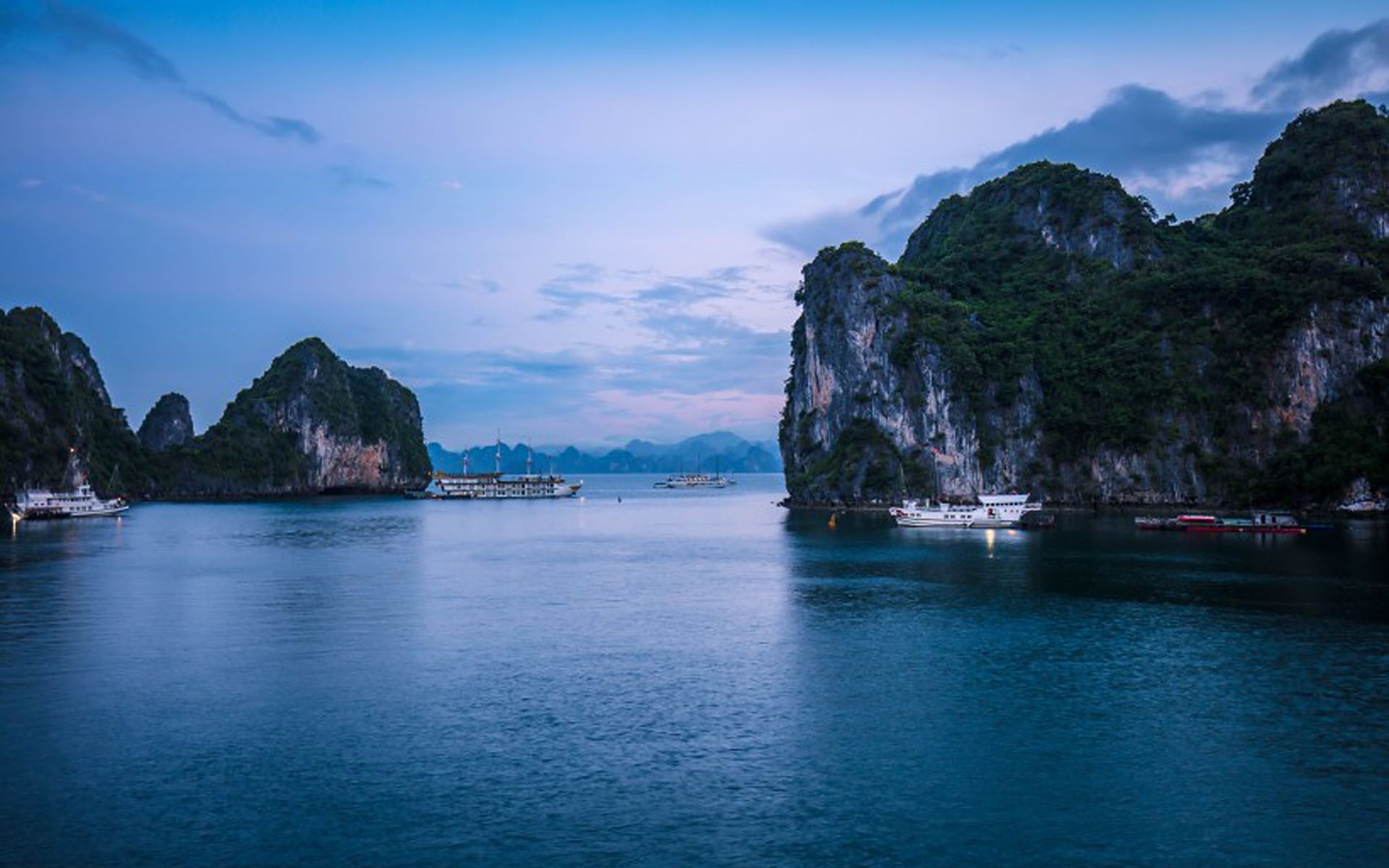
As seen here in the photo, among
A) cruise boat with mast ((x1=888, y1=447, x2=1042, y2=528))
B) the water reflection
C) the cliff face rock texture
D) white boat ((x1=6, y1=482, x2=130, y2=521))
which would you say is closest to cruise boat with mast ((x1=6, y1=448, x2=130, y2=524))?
white boat ((x1=6, y1=482, x2=130, y2=521))

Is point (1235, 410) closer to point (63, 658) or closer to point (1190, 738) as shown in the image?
point (1190, 738)

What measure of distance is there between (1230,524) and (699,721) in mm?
87377

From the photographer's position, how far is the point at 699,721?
24984mm

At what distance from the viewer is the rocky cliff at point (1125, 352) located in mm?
125312

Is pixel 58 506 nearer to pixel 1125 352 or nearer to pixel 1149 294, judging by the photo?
pixel 1125 352

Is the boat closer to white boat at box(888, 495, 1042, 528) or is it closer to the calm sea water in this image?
white boat at box(888, 495, 1042, 528)

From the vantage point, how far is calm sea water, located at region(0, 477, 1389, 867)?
17.4m

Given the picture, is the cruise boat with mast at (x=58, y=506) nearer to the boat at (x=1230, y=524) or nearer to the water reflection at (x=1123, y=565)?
the water reflection at (x=1123, y=565)

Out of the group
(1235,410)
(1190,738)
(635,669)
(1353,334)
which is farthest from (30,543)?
(1353,334)

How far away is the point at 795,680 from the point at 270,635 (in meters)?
21.7

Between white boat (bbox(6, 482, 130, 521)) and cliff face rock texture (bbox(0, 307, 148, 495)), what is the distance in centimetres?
590

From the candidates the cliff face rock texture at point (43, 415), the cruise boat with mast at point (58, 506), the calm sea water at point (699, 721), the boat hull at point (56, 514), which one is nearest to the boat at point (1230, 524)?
the calm sea water at point (699, 721)

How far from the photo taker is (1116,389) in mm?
136875

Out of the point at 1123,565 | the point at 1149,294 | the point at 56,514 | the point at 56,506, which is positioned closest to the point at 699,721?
the point at 1123,565
